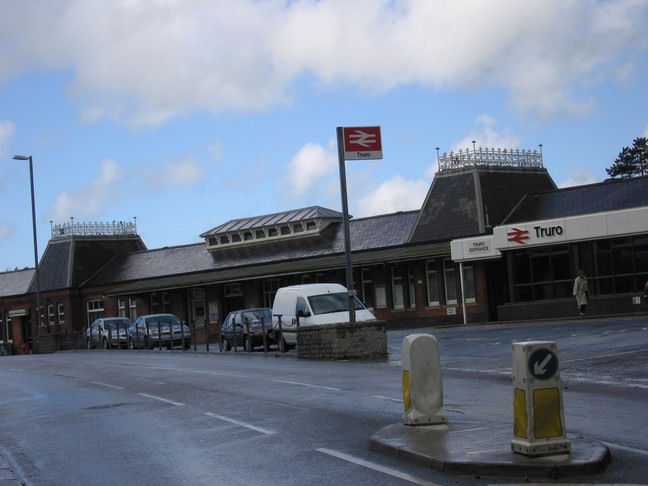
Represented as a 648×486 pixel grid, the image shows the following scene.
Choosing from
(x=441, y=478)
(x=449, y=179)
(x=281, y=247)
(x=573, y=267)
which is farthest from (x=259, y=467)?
(x=281, y=247)

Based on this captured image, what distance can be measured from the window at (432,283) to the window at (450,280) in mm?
552

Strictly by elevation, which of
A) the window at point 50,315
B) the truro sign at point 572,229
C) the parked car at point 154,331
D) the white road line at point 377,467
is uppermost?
the truro sign at point 572,229

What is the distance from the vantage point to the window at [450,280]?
4812 centimetres

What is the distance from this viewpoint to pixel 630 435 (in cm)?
1071

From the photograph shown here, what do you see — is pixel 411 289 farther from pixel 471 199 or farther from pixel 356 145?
pixel 356 145

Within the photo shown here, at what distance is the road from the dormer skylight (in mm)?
33003

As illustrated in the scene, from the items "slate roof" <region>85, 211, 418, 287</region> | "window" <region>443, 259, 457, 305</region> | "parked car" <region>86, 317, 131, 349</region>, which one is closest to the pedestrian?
"window" <region>443, 259, 457, 305</region>

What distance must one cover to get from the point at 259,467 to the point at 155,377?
530 inches

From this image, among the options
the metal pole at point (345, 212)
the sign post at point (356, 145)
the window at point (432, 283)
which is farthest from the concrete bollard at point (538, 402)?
the window at point (432, 283)

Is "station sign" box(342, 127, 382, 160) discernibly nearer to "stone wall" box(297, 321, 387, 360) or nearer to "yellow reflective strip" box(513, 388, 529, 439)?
"stone wall" box(297, 321, 387, 360)

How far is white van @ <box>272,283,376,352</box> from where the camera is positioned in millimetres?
29594

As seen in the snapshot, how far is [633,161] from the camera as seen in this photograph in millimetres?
89875

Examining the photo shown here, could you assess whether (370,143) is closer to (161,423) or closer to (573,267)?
(161,423)

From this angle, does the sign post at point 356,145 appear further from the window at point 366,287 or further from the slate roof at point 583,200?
the window at point 366,287
